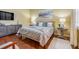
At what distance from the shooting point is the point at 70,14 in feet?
4.31

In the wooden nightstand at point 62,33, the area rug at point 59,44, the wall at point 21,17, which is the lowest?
the area rug at point 59,44

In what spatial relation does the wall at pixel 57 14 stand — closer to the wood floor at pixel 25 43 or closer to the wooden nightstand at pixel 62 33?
the wooden nightstand at pixel 62 33

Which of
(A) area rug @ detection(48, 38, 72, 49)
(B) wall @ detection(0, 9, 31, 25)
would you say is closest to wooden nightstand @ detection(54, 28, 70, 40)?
(A) area rug @ detection(48, 38, 72, 49)

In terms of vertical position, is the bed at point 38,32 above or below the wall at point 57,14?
below

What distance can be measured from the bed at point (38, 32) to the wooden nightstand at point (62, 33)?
0.09m

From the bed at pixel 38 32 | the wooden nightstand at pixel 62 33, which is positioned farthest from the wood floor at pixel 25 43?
the wooden nightstand at pixel 62 33

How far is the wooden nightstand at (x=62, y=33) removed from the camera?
53.3 inches

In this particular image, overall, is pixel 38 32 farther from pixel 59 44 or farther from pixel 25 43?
pixel 59 44

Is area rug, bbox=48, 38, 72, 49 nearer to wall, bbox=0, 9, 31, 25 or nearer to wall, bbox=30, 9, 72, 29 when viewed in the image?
wall, bbox=30, 9, 72, 29

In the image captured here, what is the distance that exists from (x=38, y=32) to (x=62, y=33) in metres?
0.38

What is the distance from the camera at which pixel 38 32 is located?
4.38 ft

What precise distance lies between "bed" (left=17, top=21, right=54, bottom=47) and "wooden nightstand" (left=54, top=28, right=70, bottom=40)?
3.5 inches
